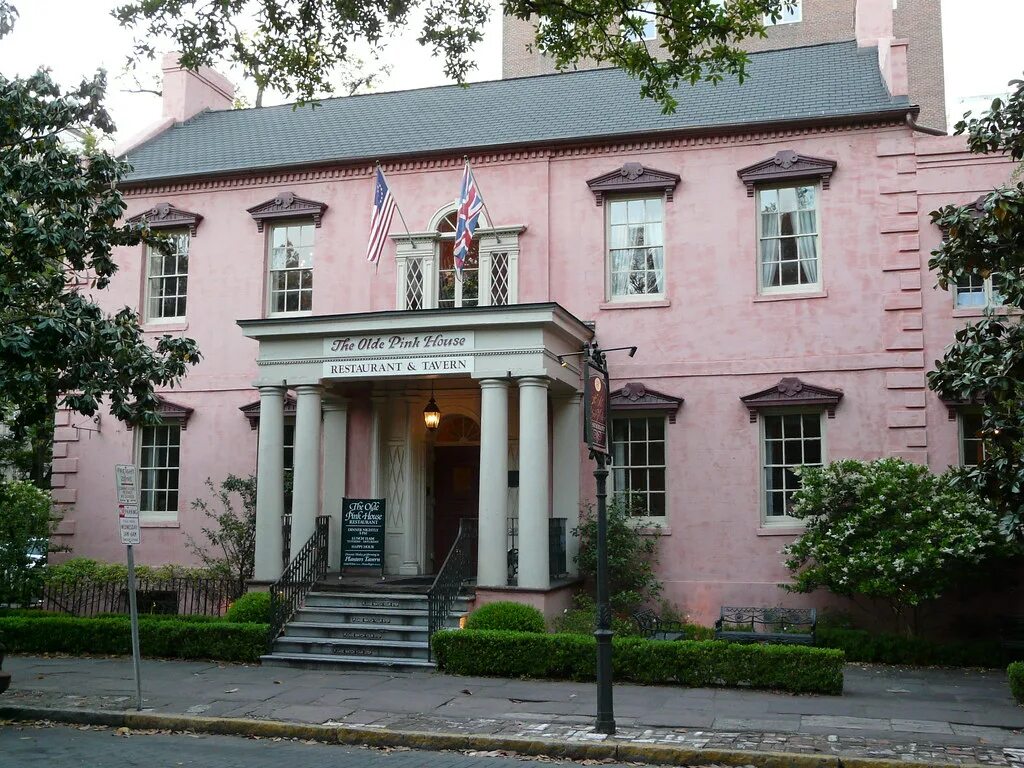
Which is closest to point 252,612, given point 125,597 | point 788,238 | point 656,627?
point 125,597

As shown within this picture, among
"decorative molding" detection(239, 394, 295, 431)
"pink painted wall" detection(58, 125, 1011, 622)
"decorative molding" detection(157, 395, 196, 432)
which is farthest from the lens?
"decorative molding" detection(157, 395, 196, 432)

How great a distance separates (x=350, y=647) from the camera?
1521 centimetres

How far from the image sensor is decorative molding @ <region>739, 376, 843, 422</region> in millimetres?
17391

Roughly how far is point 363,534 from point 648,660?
19.5 ft

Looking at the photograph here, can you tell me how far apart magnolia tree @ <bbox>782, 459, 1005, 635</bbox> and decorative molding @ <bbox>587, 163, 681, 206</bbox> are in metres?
5.75

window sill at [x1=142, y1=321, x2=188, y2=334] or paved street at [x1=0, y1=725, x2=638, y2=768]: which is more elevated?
window sill at [x1=142, y1=321, x2=188, y2=334]

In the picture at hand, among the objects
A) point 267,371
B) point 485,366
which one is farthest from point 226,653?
point 485,366

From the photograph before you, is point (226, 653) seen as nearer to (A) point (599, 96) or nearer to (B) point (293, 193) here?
(B) point (293, 193)

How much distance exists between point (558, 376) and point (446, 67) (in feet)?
19.2

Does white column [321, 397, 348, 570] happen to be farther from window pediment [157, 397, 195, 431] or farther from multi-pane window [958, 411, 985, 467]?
multi-pane window [958, 411, 985, 467]

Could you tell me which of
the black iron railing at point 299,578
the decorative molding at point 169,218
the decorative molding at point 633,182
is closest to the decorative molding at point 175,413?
the decorative molding at point 169,218

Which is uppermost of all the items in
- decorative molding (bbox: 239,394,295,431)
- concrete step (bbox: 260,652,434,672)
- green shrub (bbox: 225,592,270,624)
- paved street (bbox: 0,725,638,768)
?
decorative molding (bbox: 239,394,295,431)

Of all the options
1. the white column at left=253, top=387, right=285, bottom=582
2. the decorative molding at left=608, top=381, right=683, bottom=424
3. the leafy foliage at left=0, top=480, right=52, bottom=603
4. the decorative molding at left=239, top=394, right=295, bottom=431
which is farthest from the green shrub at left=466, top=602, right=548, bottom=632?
the leafy foliage at left=0, top=480, right=52, bottom=603

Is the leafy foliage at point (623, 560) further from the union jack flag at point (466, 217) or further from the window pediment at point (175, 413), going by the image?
the window pediment at point (175, 413)
